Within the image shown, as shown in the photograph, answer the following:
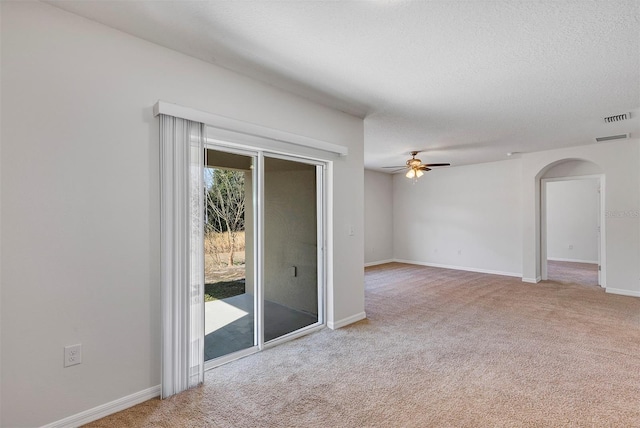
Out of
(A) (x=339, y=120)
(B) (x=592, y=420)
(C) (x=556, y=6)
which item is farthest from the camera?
(A) (x=339, y=120)

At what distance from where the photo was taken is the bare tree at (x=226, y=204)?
2609 mm

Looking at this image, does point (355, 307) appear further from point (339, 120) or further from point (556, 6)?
point (556, 6)

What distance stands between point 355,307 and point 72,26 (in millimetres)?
3626

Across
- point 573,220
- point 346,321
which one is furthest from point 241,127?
point 573,220

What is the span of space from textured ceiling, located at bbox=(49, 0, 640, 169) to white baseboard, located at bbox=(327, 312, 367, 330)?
8.29 ft

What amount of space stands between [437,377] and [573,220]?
27.9 ft

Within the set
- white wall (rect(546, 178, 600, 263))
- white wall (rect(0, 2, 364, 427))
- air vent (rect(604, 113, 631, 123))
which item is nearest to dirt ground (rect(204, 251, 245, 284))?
white wall (rect(0, 2, 364, 427))

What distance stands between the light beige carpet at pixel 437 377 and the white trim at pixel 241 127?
206 centimetres

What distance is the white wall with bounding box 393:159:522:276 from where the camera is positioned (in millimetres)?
6621

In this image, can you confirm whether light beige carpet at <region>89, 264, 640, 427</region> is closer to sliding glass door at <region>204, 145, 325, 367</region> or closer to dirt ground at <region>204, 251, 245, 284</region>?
sliding glass door at <region>204, 145, 325, 367</region>

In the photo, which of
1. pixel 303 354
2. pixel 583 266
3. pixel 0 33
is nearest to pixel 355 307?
pixel 303 354

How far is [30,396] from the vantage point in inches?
68.0

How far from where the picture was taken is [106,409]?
1.96m

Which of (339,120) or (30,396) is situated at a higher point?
(339,120)
